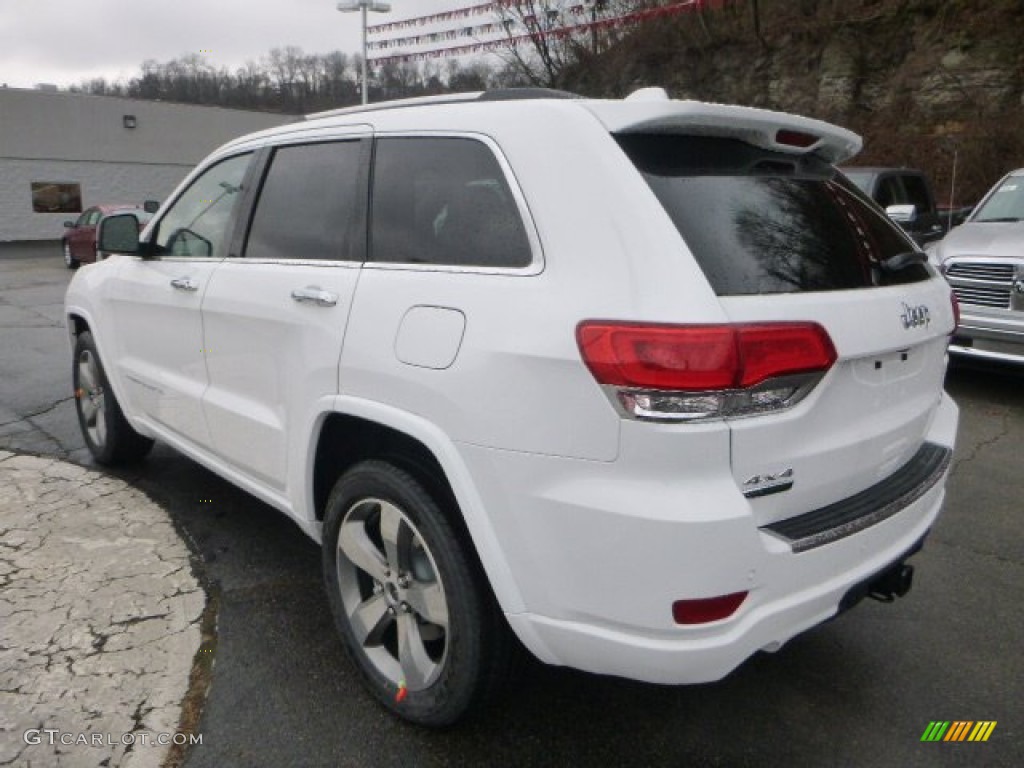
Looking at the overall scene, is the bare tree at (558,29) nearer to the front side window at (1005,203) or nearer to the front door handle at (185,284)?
the front side window at (1005,203)

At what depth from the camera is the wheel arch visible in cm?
218

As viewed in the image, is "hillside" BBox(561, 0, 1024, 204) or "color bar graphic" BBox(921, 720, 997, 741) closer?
"color bar graphic" BBox(921, 720, 997, 741)

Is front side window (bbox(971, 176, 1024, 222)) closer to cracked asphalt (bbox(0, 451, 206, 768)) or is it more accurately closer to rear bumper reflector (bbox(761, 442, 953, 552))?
rear bumper reflector (bbox(761, 442, 953, 552))

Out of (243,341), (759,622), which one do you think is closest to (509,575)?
→ (759,622)

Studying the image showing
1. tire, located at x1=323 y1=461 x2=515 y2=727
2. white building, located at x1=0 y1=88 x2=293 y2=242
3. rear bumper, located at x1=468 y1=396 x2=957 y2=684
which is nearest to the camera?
rear bumper, located at x1=468 y1=396 x2=957 y2=684

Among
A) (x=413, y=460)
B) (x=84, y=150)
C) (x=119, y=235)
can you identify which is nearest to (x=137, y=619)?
(x=413, y=460)

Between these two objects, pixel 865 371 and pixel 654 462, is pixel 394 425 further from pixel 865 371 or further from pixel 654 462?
pixel 865 371

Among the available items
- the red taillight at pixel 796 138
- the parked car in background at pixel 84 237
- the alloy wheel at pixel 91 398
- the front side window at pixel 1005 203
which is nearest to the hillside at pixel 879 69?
the front side window at pixel 1005 203

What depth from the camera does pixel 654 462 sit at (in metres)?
1.94

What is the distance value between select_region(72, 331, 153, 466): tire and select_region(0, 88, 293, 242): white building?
27.1 metres

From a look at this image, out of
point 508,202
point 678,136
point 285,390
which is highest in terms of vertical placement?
point 678,136

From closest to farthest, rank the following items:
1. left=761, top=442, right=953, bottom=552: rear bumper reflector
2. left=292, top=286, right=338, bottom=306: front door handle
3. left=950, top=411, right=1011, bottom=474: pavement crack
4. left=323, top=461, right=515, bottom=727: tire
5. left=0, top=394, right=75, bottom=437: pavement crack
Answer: left=761, top=442, right=953, bottom=552: rear bumper reflector < left=323, top=461, right=515, bottom=727: tire < left=292, top=286, right=338, bottom=306: front door handle < left=950, top=411, right=1011, bottom=474: pavement crack < left=0, top=394, right=75, bottom=437: pavement crack

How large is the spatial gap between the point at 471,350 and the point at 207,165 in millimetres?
2301

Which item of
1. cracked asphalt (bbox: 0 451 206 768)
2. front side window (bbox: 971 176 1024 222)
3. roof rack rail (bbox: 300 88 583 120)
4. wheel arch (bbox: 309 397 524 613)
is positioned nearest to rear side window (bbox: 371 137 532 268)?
roof rack rail (bbox: 300 88 583 120)
